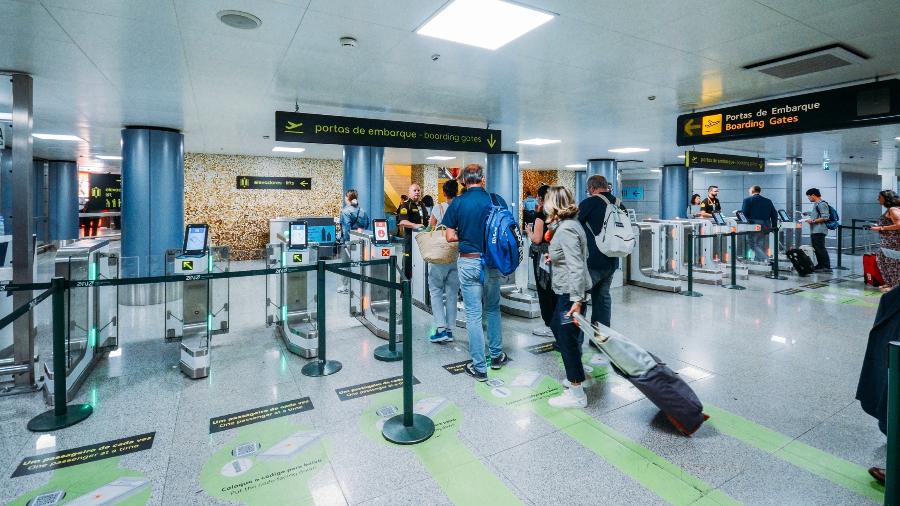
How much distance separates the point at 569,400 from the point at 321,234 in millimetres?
4132

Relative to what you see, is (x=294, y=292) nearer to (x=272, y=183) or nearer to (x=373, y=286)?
(x=373, y=286)

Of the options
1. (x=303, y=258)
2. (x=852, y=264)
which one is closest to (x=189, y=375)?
(x=303, y=258)

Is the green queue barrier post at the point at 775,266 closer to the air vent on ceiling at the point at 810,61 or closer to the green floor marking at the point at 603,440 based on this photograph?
the air vent on ceiling at the point at 810,61

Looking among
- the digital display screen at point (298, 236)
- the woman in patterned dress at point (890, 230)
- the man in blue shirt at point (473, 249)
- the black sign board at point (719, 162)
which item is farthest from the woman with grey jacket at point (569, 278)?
the black sign board at point (719, 162)

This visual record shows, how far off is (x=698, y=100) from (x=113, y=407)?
7.65m

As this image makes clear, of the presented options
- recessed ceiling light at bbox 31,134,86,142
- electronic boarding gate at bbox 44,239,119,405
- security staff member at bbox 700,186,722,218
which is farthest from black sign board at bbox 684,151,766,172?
recessed ceiling light at bbox 31,134,86,142

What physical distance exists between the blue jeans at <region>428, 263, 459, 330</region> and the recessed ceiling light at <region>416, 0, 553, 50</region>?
2198 mm

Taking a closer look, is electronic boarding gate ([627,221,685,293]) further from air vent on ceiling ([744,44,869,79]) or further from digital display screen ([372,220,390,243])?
digital display screen ([372,220,390,243])

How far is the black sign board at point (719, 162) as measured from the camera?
9.69 metres

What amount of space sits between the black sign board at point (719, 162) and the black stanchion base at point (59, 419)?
980cm

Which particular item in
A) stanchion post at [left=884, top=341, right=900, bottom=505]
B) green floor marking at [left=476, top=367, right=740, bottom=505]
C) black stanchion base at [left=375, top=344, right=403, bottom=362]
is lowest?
green floor marking at [left=476, top=367, right=740, bottom=505]

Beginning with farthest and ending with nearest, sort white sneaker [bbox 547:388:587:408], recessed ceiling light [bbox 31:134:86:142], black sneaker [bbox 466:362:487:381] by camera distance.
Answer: recessed ceiling light [bbox 31:134:86:142] < black sneaker [bbox 466:362:487:381] < white sneaker [bbox 547:388:587:408]

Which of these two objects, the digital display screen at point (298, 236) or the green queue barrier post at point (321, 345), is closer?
the green queue barrier post at point (321, 345)

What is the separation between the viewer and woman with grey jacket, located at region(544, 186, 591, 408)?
354 cm
